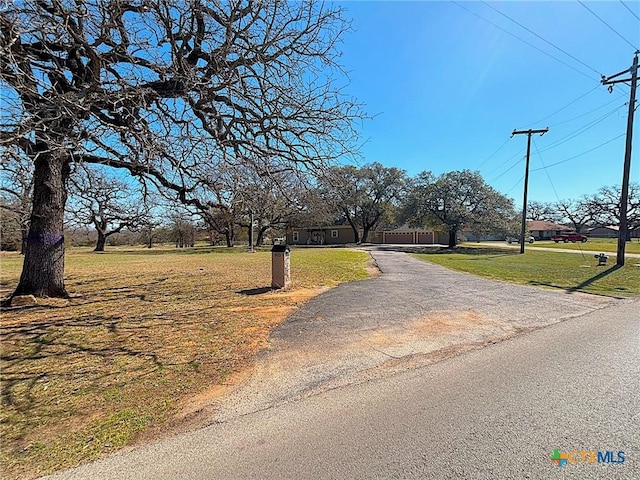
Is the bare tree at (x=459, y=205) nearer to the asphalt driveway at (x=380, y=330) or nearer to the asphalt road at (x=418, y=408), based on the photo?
the asphalt driveway at (x=380, y=330)

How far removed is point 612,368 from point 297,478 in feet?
12.4

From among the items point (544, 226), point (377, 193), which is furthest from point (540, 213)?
point (377, 193)

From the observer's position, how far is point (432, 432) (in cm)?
242

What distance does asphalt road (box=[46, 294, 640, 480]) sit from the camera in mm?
2051

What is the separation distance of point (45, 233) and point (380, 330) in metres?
6.95

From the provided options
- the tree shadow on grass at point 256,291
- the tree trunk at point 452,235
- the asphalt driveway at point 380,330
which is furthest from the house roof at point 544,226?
the tree shadow on grass at point 256,291

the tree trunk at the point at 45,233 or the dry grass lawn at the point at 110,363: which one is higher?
the tree trunk at the point at 45,233

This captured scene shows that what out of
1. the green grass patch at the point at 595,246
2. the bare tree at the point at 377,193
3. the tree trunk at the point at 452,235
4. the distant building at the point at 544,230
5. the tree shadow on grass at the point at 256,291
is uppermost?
the bare tree at the point at 377,193

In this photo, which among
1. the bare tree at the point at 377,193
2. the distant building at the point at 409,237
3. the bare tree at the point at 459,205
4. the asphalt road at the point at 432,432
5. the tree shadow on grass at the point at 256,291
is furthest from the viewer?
the distant building at the point at 409,237

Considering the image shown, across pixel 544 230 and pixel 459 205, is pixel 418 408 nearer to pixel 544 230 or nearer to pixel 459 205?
pixel 459 205

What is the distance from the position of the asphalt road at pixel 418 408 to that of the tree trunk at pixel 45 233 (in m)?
5.40

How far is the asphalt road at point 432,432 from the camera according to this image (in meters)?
2.05

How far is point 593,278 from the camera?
11.6 metres

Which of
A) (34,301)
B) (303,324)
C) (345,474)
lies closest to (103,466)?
(345,474)
